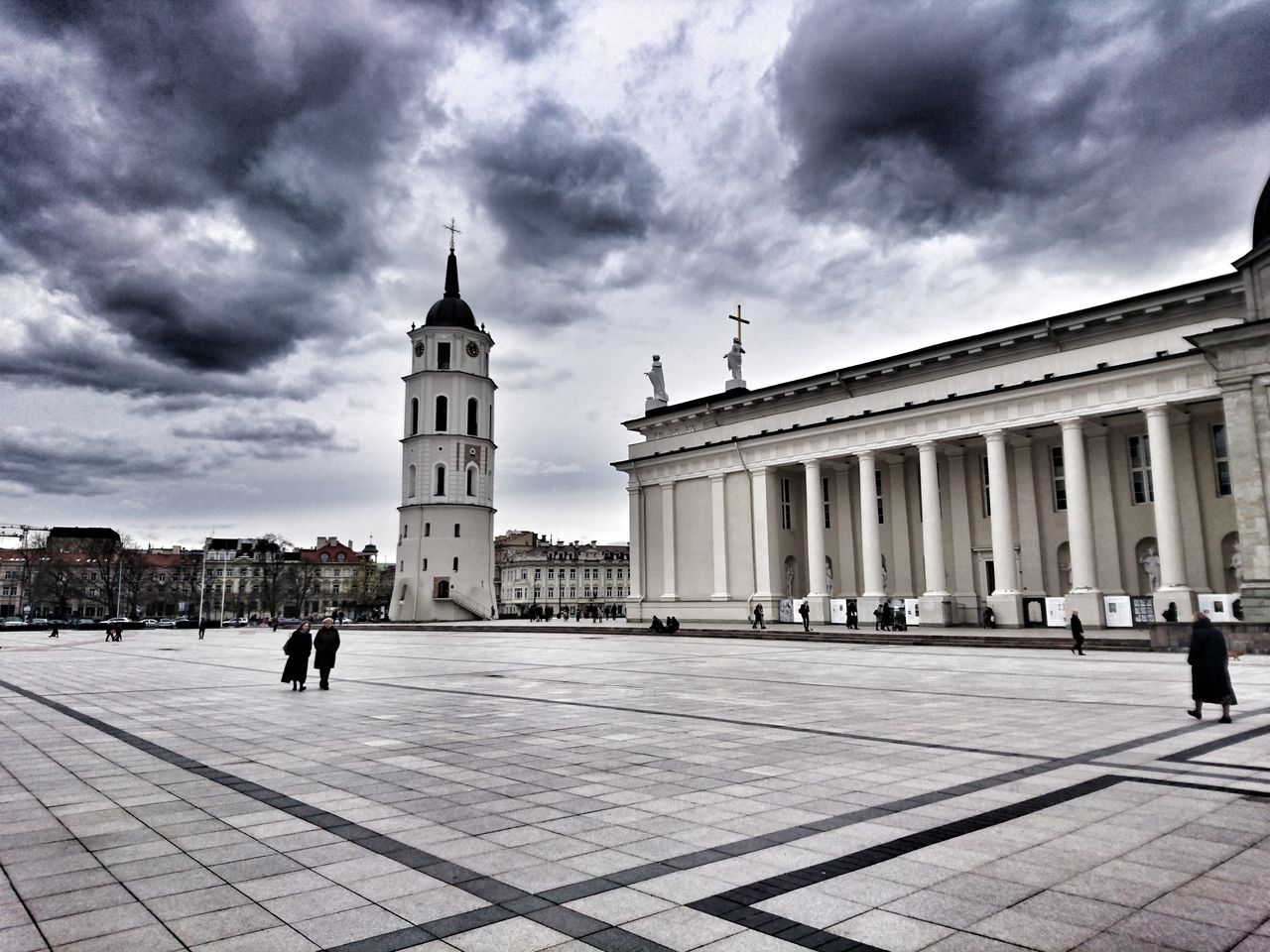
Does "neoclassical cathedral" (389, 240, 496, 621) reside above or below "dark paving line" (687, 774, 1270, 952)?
above

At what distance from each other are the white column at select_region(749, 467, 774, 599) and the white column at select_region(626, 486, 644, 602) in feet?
30.6

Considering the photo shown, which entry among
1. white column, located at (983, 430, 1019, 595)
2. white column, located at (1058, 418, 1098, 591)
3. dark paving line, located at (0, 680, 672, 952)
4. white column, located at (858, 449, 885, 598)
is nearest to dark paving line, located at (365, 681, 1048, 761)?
dark paving line, located at (0, 680, 672, 952)

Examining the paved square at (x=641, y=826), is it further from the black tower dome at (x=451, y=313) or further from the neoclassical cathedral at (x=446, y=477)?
the black tower dome at (x=451, y=313)

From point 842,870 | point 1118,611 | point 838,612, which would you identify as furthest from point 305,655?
point 1118,611

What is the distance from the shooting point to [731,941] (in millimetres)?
4180

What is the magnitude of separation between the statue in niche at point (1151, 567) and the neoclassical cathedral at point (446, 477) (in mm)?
54402

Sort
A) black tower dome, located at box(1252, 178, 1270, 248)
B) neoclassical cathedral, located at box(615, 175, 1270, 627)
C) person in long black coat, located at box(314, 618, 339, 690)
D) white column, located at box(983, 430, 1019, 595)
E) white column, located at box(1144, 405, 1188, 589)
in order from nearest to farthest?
person in long black coat, located at box(314, 618, 339, 690) < black tower dome, located at box(1252, 178, 1270, 248) < neoclassical cathedral, located at box(615, 175, 1270, 627) < white column, located at box(1144, 405, 1188, 589) < white column, located at box(983, 430, 1019, 595)

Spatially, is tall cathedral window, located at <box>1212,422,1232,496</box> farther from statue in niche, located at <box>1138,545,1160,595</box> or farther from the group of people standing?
the group of people standing

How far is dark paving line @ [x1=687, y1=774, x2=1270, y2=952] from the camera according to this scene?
4.25 m

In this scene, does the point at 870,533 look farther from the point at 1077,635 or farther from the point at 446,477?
the point at 446,477

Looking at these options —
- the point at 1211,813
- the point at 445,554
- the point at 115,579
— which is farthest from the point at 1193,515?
the point at 115,579

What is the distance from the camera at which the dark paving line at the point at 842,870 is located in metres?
4.25

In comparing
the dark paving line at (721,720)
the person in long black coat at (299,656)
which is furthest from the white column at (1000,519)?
the person in long black coat at (299,656)

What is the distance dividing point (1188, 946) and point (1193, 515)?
3638cm
